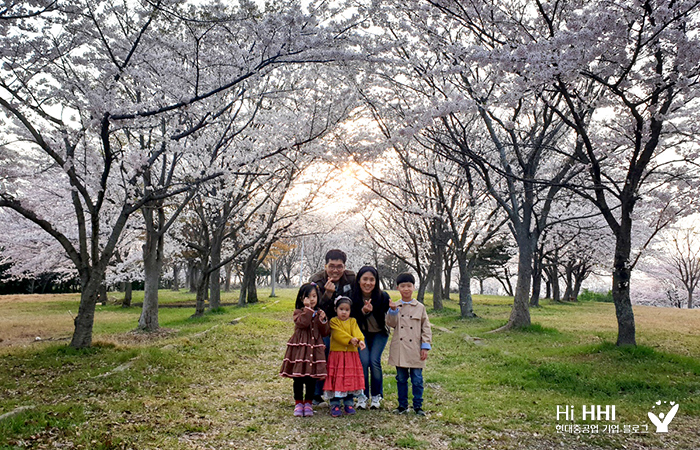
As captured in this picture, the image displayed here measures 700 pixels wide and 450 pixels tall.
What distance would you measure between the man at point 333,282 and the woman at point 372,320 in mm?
107

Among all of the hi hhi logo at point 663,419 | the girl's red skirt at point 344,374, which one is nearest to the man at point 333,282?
the girl's red skirt at point 344,374

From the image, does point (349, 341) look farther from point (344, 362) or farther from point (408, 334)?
point (408, 334)

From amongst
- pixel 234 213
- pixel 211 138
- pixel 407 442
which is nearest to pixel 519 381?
pixel 407 442

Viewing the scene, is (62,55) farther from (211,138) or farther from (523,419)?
(523,419)

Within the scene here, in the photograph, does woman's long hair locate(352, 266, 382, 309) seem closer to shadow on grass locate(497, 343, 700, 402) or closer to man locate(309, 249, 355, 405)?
man locate(309, 249, 355, 405)

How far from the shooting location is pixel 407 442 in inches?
150

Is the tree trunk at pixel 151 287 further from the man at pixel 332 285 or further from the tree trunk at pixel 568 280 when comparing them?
the tree trunk at pixel 568 280

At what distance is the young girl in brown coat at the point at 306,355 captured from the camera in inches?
183

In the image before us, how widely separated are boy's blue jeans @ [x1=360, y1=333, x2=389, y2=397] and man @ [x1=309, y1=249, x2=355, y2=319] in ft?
1.73

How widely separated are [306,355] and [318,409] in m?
0.75

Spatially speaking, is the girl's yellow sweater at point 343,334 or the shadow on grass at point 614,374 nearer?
the girl's yellow sweater at point 343,334

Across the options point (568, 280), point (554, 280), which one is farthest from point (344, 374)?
point (568, 280)

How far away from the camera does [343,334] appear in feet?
15.5

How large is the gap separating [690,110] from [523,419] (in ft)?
27.8
